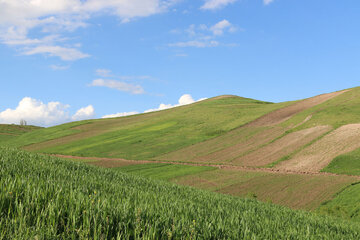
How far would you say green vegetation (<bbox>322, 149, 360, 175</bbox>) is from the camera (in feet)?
127

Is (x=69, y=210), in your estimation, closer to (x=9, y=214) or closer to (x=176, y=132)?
(x=9, y=214)

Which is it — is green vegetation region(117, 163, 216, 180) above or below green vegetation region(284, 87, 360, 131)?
below

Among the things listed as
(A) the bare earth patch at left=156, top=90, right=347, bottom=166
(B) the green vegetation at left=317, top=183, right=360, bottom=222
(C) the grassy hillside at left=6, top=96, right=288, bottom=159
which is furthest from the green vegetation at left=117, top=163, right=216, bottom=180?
(B) the green vegetation at left=317, top=183, right=360, bottom=222

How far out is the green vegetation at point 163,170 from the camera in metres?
43.6

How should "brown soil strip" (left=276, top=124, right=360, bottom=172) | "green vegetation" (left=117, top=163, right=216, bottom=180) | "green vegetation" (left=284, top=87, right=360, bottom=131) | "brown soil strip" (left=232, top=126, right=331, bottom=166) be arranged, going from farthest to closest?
"green vegetation" (left=284, top=87, right=360, bottom=131) < "brown soil strip" (left=232, top=126, right=331, bottom=166) < "green vegetation" (left=117, top=163, right=216, bottom=180) < "brown soil strip" (left=276, top=124, right=360, bottom=172)

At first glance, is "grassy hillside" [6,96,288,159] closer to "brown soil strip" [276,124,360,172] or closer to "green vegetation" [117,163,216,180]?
"green vegetation" [117,163,216,180]

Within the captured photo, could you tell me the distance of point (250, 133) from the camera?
222ft

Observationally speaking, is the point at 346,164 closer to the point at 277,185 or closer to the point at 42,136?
the point at 277,185

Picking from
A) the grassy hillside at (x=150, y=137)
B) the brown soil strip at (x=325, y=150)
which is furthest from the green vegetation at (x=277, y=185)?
the grassy hillside at (x=150, y=137)

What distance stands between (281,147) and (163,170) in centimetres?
2236

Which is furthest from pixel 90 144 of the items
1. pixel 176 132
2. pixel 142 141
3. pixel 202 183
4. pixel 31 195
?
pixel 31 195

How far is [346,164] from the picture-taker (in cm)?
4081

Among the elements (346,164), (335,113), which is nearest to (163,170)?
(346,164)

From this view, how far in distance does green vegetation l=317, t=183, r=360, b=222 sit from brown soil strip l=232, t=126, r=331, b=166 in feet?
57.1
